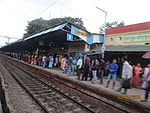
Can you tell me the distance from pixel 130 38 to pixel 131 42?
0.56 meters

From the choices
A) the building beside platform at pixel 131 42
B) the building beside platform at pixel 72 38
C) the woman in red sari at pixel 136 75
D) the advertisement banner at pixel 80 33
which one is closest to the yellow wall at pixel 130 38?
the building beside platform at pixel 131 42

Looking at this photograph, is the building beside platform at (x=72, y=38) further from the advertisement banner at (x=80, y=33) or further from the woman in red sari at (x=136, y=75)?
the woman in red sari at (x=136, y=75)

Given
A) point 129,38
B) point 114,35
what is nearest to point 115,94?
point 129,38

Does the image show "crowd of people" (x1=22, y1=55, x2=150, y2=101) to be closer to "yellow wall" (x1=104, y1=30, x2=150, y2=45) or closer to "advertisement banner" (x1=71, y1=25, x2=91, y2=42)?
"advertisement banner" (x1=71, y1=25, x2=91, y2=42)

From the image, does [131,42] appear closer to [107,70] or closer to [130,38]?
[130,38]

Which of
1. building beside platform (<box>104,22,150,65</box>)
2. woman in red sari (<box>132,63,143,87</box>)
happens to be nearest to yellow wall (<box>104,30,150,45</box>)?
building beside platform (<box>104,22,150,65</box>)

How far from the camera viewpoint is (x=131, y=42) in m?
28.2

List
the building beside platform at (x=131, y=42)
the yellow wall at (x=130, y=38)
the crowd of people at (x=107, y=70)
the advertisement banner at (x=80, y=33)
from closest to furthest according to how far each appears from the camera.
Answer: the crowd of people at (x=107, y=70) → the building beside platform at (x=131, y=42) → the yellow wall at (x=130, y=38) → the advertisement banner at (x=80, y=33)

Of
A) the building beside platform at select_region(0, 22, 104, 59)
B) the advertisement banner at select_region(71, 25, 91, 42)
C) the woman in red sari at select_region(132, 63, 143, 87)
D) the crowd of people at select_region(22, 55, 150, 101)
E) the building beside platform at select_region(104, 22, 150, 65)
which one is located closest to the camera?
the crowd of people at select_region(22, 55, 150, 101)

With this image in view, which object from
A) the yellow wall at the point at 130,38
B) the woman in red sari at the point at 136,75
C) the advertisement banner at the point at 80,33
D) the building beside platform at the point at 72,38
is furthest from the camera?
the building beside platform at the point at 72,38

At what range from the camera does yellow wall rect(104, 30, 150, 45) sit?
26.0 m

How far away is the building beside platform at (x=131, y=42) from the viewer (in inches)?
944

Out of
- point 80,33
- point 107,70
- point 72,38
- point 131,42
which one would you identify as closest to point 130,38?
point 131,42

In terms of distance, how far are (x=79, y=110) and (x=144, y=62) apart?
12653 millimetres
